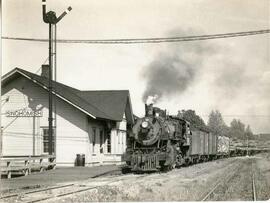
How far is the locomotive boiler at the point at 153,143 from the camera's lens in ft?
61.4

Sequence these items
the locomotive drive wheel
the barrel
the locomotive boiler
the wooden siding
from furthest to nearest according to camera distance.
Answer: the barrel, the wooden siding, the locomotive drive wheel, the locomotive boiler

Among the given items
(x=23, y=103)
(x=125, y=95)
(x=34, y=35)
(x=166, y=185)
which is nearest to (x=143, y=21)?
(x=34, y=35)

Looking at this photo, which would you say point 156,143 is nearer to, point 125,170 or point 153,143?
point 153,143

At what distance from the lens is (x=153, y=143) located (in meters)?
19.4

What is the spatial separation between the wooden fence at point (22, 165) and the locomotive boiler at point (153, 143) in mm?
3224

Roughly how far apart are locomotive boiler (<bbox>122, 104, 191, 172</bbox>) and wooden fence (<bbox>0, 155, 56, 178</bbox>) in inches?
127

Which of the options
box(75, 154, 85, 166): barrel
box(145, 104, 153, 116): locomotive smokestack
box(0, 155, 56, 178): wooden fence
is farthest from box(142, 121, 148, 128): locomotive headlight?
box(75, 154, 85, 166): barrel

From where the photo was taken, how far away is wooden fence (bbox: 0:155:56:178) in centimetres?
1700

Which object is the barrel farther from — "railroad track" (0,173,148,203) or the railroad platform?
"railroad track" (0,173,148,203)

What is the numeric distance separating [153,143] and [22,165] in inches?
190

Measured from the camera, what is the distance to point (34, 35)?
13148mm

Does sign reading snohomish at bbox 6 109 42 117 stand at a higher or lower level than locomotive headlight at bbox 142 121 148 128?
higher

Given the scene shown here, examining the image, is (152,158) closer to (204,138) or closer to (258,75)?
(258,75)

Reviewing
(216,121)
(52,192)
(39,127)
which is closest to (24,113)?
(39,127)
